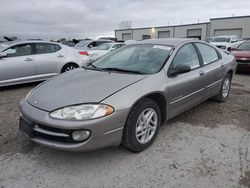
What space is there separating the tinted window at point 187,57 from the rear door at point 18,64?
453 centimetres

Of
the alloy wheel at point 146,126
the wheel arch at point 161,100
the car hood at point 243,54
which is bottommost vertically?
the alloy wheel at point 146,126

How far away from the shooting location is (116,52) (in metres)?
4.46

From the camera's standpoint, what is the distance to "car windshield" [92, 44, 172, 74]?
3577 mm

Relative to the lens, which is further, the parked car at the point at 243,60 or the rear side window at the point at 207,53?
the parked car at the point at 243,60

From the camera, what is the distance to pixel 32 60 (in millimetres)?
6863

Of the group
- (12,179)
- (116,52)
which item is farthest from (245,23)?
(12,179)

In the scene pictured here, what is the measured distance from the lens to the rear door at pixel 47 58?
7.04m

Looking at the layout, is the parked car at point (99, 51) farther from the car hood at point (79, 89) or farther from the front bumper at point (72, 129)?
the front bumper at point (72, 129)

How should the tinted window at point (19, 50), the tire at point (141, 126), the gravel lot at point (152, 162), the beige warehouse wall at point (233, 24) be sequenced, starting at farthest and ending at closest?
the beige warehouse wall at point (233, 24)
the tinted window at point (19, 50)
the tire at point (141, 126)
the gravel lot at point (152, 162)

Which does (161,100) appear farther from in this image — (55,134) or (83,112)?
(55,134)

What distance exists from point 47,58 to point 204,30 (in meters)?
38.4

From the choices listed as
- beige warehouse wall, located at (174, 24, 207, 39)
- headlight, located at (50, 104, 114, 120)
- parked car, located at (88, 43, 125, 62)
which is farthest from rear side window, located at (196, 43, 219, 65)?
beige warehouse wall, located at (174, 24, 207, 39)

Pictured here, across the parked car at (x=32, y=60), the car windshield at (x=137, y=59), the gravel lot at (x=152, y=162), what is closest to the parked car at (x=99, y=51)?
the parked car at (x=32, y=60)

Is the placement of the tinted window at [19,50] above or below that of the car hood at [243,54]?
above
